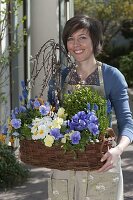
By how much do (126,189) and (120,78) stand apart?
338cm

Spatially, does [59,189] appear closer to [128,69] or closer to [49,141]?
[49,141]

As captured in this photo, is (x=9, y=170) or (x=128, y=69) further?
(x=128, y=69)

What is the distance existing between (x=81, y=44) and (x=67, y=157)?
66cm

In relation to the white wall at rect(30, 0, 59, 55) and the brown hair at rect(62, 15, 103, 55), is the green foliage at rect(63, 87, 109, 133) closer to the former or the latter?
the brown hair at rect(62, 15, 103, 55)

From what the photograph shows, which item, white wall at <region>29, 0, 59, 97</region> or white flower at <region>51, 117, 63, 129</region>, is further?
white wall at <region>29, 0, 59, 97</region>

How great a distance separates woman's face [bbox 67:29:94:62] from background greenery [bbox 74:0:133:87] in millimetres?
16040

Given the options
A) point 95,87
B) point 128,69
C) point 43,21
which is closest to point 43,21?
point 43,21

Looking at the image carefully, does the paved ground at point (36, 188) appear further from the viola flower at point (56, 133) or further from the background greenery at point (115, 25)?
the background greenery at point (115, 25)

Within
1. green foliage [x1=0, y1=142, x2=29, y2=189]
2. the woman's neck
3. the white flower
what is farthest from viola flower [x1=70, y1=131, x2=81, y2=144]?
green foliage [x1=0, y1=142, x2=29, y2=189]

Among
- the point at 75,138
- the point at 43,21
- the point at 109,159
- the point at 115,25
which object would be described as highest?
the point at 115,25

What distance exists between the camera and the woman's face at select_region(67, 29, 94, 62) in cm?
267

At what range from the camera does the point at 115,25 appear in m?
22.9

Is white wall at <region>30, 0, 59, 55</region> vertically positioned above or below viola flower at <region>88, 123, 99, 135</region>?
above

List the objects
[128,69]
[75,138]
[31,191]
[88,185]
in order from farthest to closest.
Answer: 1. [128,69]
2. [31,191]
3. [88,185]
4. [75,138]
